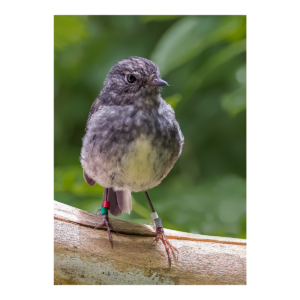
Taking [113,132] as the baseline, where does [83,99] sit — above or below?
above

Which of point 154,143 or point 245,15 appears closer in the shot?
point 154,143

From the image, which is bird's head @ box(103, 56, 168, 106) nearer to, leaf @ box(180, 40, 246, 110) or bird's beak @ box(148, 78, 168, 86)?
bird's beak @ box(148, 78, 168, 86)

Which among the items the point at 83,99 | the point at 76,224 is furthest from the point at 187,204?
the point at 83,99

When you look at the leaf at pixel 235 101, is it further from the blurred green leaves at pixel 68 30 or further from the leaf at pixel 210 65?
the blurred green leaves at pixel 68 30

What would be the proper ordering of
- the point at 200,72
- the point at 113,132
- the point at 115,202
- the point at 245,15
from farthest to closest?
the point at 200,72 → the point at 115,202 → the point at 245,15 → the point at 113,132

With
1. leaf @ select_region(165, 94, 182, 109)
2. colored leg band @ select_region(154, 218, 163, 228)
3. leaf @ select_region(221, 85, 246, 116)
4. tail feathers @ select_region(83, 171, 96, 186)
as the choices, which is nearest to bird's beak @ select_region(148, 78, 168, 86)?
leaf @ select_region(165, 94, 182, 109)

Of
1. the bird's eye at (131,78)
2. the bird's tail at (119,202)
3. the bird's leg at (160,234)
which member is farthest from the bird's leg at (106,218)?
the bird's eye at (131,78)

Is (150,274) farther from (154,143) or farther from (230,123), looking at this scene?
(230,123)
